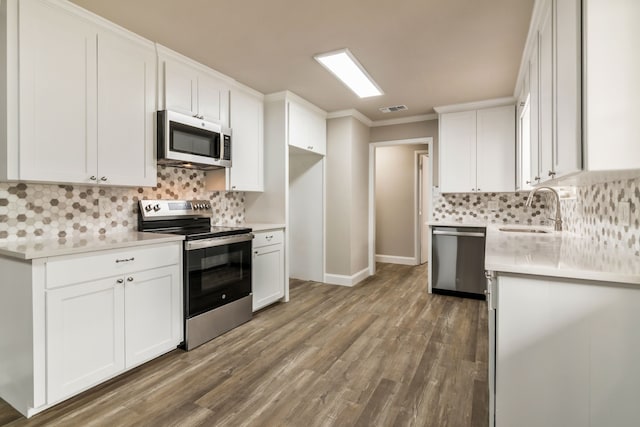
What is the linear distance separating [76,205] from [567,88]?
302 centimetres

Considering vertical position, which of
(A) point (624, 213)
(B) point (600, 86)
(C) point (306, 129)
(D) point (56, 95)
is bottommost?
(A) point (624, 213)

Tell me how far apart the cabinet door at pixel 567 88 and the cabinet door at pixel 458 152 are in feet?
8.70

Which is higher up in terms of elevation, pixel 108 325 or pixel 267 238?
pixel 267 238

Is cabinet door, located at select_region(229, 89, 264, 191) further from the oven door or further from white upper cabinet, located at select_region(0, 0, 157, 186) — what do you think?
white upper cabinet, located at select_region(0, 0, 157, 186)

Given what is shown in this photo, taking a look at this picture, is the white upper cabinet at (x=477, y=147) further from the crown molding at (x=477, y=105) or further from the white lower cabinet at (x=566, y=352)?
the white lower cabinet at (x=566, y=352)

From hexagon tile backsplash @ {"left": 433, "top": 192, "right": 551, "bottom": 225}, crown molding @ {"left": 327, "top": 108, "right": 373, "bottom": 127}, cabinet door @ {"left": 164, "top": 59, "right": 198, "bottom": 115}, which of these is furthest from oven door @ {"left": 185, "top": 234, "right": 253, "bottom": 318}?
hexagon tile backsplash @ {"left": 433, "top": 192, "right": 551, "bottom": 225}

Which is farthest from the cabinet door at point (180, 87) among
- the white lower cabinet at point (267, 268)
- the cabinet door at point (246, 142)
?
the white lower cabinet at point (267, 268)

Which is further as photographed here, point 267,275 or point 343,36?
point 267,275

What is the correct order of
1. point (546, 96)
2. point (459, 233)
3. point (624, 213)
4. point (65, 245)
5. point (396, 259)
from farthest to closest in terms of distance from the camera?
point (396, 259), point (459, 233), point (65, 245), point (546, 96), point (624, 213)

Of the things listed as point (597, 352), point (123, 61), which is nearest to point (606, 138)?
point (597, 352)

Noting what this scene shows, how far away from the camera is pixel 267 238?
353cm

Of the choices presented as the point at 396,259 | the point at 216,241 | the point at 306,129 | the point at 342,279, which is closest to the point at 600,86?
the point at 216,241

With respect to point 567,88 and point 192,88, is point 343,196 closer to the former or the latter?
point 192,88

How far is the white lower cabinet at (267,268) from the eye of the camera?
3383 mm
